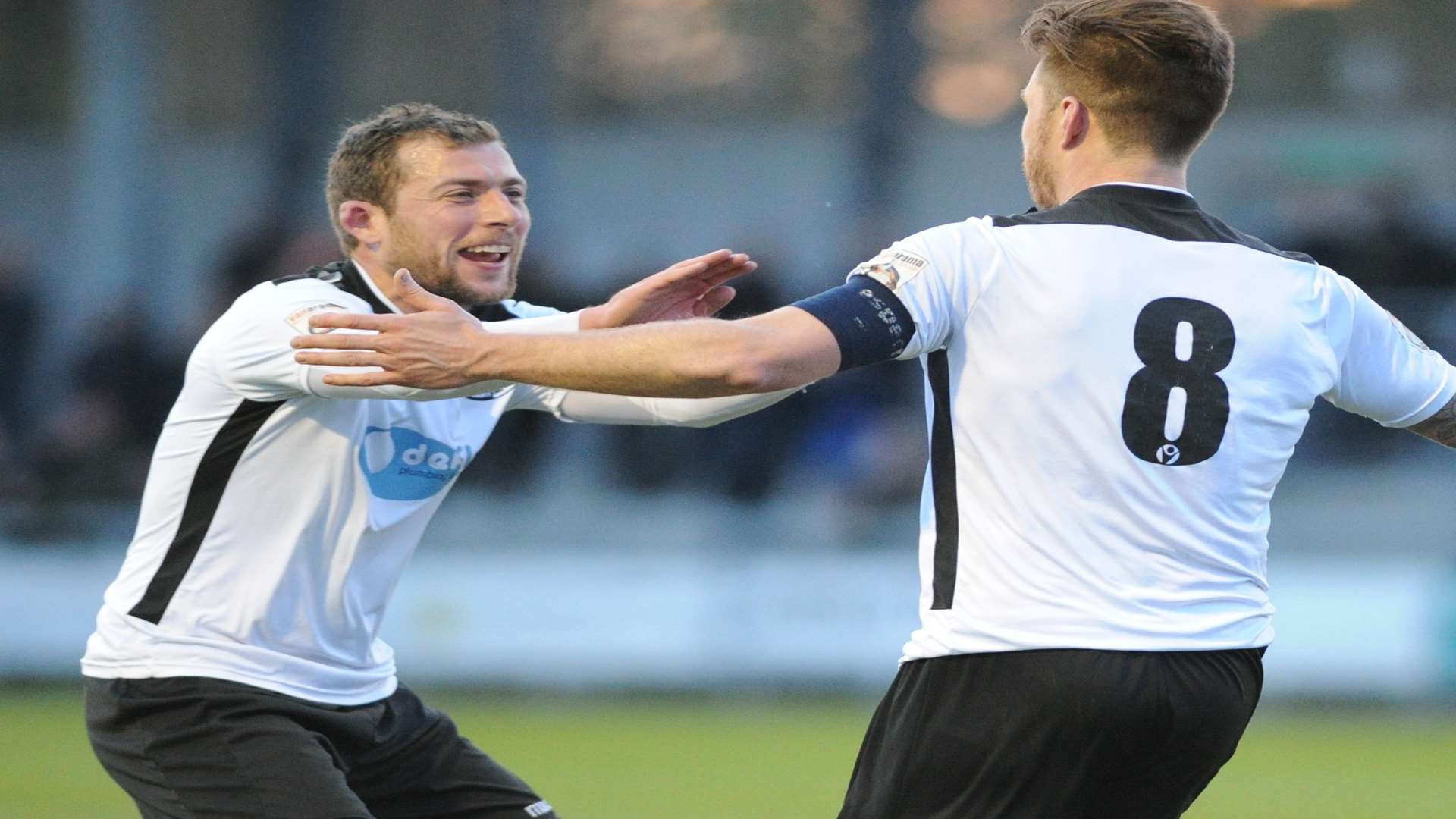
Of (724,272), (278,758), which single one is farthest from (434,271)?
(278,758)

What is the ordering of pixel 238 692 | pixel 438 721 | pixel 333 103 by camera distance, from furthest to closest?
pixel 333 103, pixel 438 721, pixel 238 692

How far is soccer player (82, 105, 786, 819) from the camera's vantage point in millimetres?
4145

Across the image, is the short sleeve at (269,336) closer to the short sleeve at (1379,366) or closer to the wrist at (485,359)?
the wrist at (485,359)

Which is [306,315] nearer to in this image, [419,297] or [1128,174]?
[419,297]

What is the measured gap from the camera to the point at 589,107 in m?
18.5

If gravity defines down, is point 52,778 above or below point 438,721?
below

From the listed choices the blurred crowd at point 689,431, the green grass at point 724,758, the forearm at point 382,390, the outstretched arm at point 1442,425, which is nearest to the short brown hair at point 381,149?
the forearm at point 382,390

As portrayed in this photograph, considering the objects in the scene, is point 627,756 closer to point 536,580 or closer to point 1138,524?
point 536,580

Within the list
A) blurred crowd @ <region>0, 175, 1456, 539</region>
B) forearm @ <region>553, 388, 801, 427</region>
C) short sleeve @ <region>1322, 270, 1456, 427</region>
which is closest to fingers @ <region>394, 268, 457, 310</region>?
forearm @ <region>553, 388, 801, 427</region>

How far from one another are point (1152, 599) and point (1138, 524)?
0.46 feet

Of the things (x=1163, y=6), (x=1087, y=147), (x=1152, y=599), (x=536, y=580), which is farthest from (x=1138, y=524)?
(x=536, y=580)

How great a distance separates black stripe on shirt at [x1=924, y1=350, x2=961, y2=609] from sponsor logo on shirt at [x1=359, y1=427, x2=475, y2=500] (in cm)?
145

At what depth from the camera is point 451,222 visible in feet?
14.9

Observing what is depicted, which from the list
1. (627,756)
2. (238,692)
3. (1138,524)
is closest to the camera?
(1138,524)
